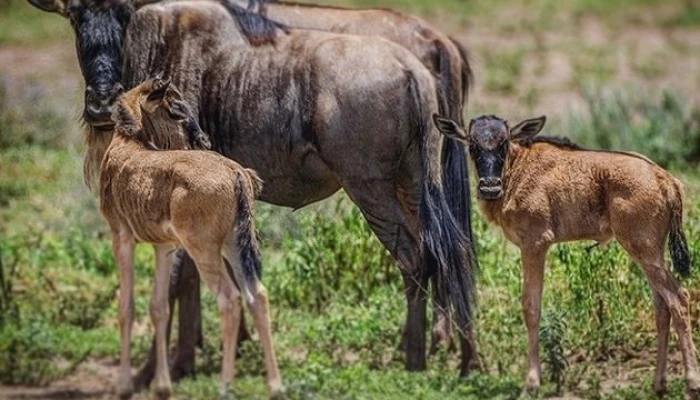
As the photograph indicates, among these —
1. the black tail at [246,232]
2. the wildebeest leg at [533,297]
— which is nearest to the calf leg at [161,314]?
the black tail at [246,232]

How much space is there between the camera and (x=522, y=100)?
1828cm

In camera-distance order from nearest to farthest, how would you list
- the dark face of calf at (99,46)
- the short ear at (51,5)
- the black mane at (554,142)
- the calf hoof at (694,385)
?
the calf hoof at (694,385) → the black mane at (554,142) → the dark face of calf at (99,46) → the short ear at (51,5)

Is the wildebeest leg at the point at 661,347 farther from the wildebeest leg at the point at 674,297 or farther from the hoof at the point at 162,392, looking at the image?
the hoof at the point at 162,392

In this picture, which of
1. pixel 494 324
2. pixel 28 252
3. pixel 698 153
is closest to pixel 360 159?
pixel 494 324

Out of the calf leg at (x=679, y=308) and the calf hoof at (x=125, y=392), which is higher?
the calf leg at (x=679, y=308)

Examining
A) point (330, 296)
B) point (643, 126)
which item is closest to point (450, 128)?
point (330, 296)

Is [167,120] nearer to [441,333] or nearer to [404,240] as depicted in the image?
[404,240]

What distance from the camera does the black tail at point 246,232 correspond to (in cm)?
778

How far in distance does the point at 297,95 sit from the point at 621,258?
6.75 ft

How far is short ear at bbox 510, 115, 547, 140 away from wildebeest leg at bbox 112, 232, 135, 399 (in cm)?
207

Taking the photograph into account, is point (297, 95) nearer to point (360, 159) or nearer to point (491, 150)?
point (360, 159)

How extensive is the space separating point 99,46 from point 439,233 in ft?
6.99

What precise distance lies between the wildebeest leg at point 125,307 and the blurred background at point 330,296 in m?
0.35

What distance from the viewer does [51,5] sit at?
31.6 feet
